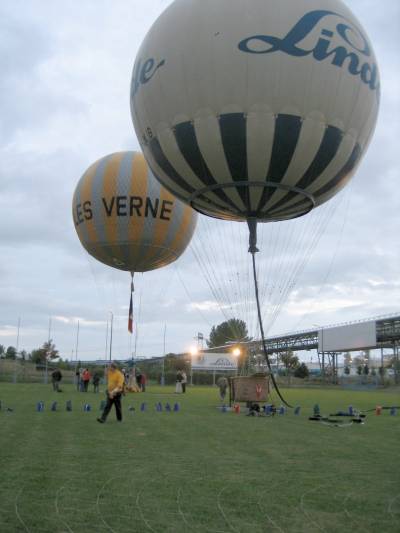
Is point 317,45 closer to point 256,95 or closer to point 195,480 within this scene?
point 256,95

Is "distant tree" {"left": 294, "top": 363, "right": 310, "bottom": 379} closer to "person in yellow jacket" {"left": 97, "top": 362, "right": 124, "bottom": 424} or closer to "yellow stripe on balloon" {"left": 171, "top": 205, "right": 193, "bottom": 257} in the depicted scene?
"yellow stripe on balloon" {"left": 171, "top": 205, "right": 193, "bottom": 257}

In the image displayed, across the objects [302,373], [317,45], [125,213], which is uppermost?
[317,45]

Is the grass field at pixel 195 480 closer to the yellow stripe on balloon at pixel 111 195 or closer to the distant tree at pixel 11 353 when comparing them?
the yellow stripe on balloon at pixel 111 195

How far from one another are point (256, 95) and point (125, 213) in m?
12.6

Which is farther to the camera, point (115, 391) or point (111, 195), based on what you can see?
point (111, 195)

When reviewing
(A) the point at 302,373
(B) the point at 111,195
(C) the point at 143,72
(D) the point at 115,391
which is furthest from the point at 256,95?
(A) the point at 302,373

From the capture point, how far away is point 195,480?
6.64 meters

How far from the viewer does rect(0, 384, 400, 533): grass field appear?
4973 millimetres

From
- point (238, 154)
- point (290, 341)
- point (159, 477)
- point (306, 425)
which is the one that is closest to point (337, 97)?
point (238, 154)

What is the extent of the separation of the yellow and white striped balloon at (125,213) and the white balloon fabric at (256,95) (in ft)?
33.8

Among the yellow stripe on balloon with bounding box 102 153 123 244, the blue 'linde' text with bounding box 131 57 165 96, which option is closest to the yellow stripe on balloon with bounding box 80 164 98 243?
the yellow stripe on balloon with bounding box 102 153 123 244

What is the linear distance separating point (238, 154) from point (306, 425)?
7.07 meters

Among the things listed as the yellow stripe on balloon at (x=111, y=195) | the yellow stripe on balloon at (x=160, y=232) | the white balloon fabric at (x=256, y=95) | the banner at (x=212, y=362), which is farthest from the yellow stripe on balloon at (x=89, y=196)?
Answer: the banner at (x=212, y=362)

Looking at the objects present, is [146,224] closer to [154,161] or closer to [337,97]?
[154,161]
